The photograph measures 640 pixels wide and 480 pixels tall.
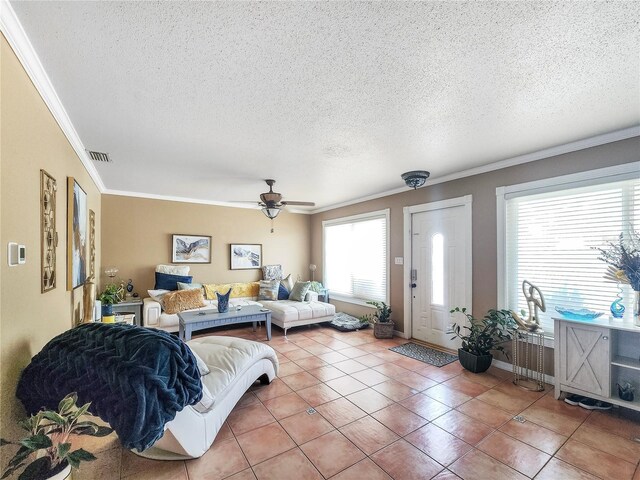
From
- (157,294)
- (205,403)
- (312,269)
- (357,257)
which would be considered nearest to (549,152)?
(357,257)

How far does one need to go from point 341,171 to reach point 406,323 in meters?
2.71

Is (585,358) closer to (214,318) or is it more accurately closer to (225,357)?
(225,357)

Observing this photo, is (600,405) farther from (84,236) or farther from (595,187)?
(84,236)

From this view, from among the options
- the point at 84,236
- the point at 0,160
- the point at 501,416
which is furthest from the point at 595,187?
the point at 84,236

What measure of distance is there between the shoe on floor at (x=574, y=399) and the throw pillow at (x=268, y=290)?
181 inches

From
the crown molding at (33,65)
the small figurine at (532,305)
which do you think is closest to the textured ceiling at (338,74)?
the crown molding at (33,65)

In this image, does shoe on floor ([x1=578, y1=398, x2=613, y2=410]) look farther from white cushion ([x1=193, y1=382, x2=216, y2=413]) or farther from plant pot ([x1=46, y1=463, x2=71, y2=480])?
plant pot ([x1=46, y1=463, x2=71, y2=480])

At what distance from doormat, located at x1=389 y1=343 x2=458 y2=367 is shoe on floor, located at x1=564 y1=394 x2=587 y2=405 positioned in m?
1.19

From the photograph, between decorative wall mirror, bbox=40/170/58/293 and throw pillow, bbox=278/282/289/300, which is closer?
decorative wall mirror, bbox=40/170/58/293

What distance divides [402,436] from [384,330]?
8.42ft

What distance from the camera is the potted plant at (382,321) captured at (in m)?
4.76

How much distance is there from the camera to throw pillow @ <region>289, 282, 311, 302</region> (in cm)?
580

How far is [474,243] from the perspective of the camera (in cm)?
376

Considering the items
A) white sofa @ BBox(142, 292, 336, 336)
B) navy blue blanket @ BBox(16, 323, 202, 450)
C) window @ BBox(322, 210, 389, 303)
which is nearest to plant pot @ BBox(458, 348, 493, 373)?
window @ BBox(322, 210, 389, 303)
